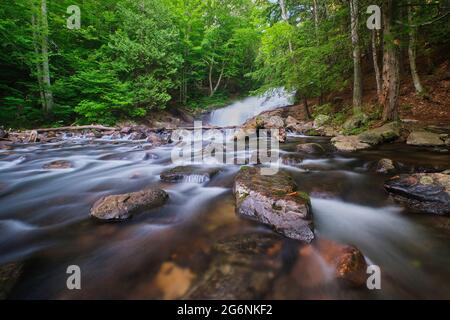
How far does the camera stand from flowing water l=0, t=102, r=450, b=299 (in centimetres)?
168

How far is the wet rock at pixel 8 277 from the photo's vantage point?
5.18ft

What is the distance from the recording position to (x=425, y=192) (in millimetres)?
2584

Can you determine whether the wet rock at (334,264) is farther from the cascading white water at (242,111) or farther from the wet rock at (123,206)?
the cascading white water at (242,111)

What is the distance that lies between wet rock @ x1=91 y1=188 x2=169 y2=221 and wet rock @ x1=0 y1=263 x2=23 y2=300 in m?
0.83

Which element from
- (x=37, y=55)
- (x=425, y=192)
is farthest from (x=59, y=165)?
(x=37, y=55)

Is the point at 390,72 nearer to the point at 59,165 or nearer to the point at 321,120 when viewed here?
the point at 321,120

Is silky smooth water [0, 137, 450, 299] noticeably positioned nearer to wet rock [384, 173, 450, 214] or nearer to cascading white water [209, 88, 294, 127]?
wet rock [384, 173, 450, 214]

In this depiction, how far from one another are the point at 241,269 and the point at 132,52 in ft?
48.8

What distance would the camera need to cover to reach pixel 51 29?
12.4m

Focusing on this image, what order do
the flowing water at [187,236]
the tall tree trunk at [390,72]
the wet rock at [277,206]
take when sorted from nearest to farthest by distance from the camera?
the flowing water at [187,236], the wet rock at [277,206], the tall tree trunk at [390,72]

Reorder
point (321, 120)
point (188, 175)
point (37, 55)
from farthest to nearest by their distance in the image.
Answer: point (37, 55), point (321, 120), point (188, 175)

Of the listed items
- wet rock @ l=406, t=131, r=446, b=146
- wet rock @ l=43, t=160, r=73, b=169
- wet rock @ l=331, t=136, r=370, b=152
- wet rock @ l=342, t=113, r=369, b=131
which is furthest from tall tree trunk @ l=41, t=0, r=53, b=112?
wet rock @ l=406, t=131, r=446, b=146

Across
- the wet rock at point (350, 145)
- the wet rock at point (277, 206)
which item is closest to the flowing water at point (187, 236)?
the wet rock at point (277, 206)

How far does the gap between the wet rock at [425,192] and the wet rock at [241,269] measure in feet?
6.09
